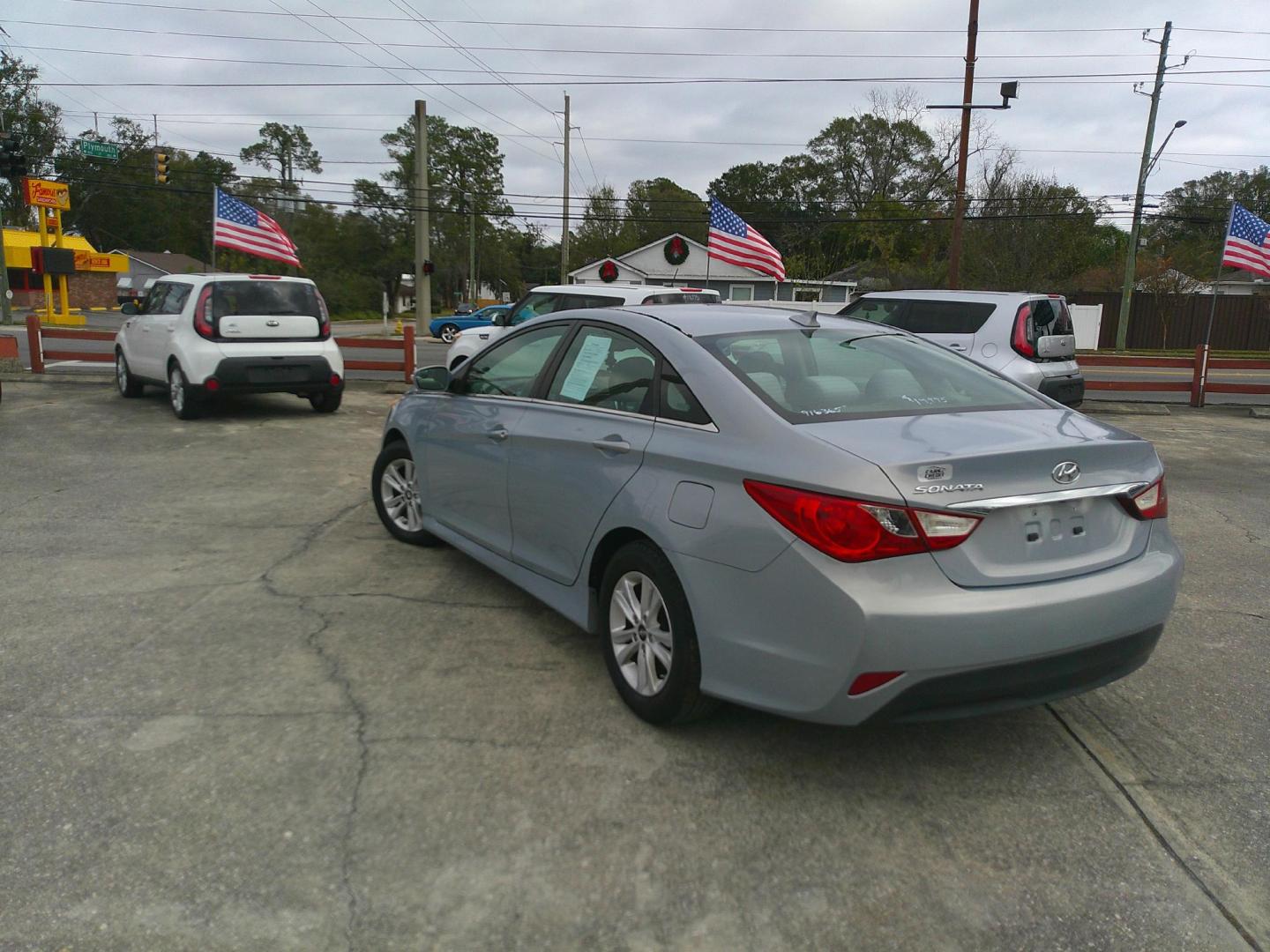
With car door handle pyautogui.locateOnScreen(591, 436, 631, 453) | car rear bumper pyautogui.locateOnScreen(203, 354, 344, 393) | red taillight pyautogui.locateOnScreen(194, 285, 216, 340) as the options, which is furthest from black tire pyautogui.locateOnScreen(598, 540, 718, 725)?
red taillight pyautogui.locateOnScreen(194, 285, 216, 340)

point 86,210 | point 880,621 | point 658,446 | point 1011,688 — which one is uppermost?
point 86,210

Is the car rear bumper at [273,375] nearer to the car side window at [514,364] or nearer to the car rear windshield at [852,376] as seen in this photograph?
the car side window at [514,364]

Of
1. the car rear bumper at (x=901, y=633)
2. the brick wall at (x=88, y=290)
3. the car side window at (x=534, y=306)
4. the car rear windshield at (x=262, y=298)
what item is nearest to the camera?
the car rear bumper at (x=901, y=633)

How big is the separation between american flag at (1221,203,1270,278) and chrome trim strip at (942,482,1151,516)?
17156mm

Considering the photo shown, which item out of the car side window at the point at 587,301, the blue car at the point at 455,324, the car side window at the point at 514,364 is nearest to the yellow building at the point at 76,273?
the blue car at the point at 455,324

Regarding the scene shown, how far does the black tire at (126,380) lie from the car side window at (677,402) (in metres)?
10.9

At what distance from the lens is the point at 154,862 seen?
276 centimetres

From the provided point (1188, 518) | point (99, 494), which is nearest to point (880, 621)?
point (1188, 518)

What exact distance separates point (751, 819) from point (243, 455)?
7.36m

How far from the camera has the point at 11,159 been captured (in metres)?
25.6

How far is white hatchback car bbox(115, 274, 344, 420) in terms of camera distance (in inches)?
420

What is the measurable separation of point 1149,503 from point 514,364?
2.95 metres

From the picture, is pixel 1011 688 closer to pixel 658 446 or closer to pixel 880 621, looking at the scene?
pixel 880 621

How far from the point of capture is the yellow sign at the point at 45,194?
121ft
